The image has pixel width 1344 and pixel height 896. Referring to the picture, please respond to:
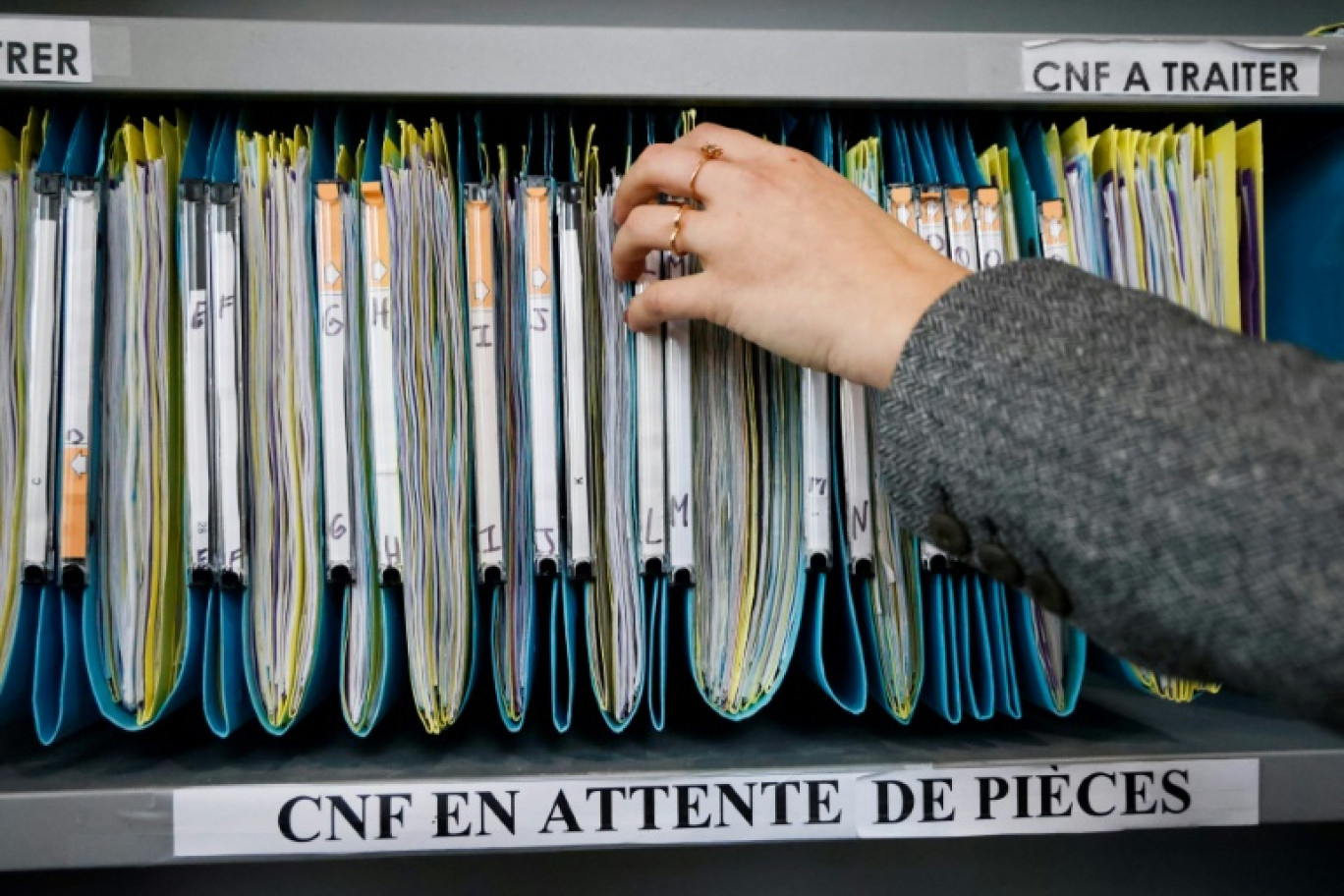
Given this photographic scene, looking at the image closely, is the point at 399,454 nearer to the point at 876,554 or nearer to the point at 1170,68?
the point at 876,554

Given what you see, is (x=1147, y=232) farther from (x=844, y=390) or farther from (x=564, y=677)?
(x=564, y=677)

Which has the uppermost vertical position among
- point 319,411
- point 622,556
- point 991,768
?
point 319,411

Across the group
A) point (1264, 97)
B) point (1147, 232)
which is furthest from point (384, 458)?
point (1264, 97)

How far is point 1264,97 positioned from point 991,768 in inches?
21.3

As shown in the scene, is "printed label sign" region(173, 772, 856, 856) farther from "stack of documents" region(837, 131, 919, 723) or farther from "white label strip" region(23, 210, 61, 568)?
"white label strip" region(23, 210, 61, 568)

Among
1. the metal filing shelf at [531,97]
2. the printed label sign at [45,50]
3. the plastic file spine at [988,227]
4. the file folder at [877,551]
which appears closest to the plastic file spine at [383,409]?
the metal filing shelf at [531,97]

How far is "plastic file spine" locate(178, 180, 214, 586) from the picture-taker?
0.60 m

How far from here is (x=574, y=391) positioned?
62 cm

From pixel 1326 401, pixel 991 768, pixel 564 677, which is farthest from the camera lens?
pixel 564 677

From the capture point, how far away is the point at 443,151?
64 cm

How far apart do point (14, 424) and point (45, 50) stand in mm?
258

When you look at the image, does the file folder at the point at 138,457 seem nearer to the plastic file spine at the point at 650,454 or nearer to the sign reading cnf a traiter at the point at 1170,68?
the plastic file spine at the point at 650,454

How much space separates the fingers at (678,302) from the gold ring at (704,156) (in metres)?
0.06

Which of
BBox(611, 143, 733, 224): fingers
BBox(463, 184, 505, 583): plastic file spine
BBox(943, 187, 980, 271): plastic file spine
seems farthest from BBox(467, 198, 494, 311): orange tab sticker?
BBox(943, 187, 980, 271): plastic file spine
